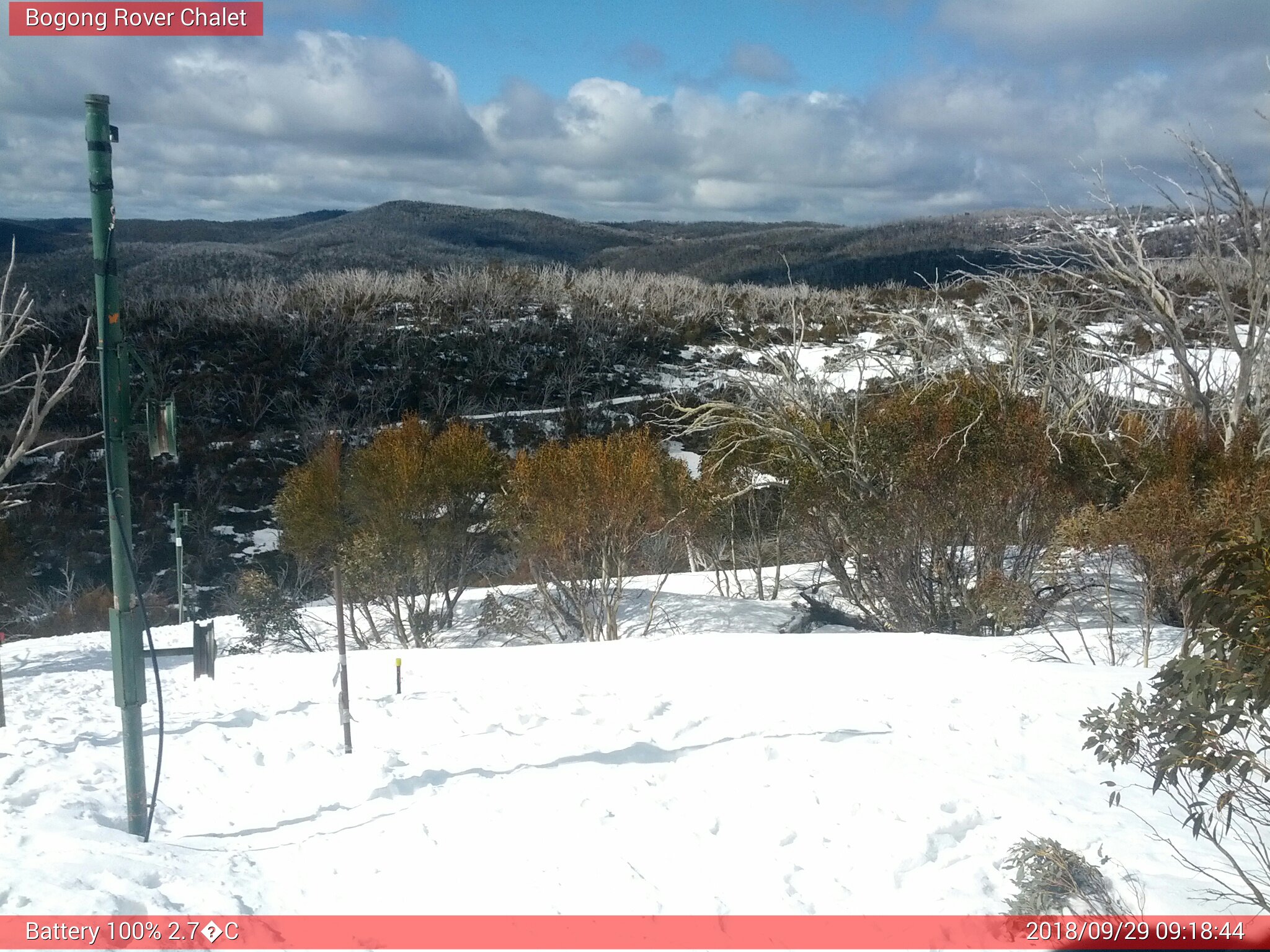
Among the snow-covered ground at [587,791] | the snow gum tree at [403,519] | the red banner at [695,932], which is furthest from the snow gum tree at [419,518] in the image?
the red banner at [695,932]

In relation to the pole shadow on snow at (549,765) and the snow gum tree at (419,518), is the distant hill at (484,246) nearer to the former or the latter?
the snow gum tree at (419,518)

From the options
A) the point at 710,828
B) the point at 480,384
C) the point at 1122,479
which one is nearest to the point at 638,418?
the point at 480,384

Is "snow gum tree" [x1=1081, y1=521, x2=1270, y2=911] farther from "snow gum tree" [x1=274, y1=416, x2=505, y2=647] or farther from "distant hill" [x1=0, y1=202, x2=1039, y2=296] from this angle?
"distant hill" [x1=0, y1=202, x2=1039, y2=296]

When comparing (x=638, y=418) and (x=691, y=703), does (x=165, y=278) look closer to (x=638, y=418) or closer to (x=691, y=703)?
(x=638, y=418)

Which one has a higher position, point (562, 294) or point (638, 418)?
point (562, 294)

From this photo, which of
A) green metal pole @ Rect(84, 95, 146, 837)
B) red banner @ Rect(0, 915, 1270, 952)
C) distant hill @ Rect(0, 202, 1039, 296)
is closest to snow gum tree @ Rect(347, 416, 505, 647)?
green metal pole @ Rect(84, 95, 146, 837)
